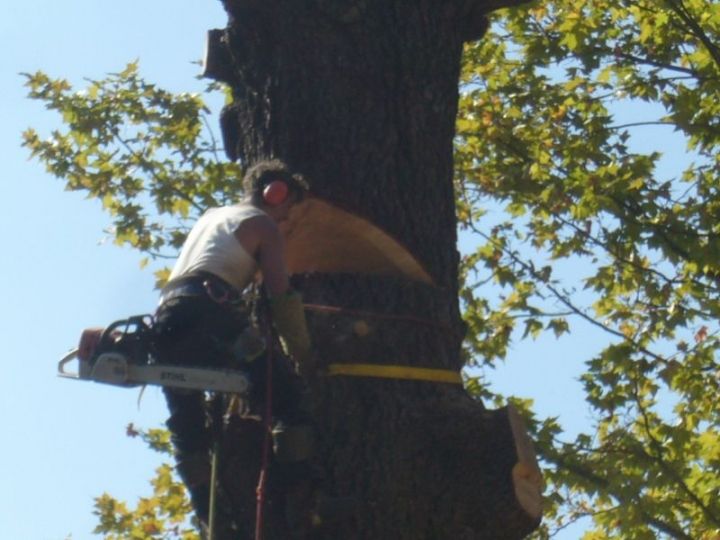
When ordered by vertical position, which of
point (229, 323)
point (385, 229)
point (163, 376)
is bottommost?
A: point (163, 376)

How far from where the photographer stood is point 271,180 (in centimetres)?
603

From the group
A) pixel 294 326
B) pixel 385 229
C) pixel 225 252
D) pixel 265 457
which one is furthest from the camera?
pixel 385 229

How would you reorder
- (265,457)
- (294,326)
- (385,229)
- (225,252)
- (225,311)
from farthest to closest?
1. (385,229)
2. (225,252)
3. (225,311)
4. (294,326)
5. (265,457)

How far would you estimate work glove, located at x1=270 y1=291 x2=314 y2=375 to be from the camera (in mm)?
5742

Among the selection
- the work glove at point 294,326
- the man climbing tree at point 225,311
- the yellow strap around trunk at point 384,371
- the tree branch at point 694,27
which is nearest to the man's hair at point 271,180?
the man climbing tree at point 225,311

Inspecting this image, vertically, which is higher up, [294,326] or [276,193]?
[276,193]

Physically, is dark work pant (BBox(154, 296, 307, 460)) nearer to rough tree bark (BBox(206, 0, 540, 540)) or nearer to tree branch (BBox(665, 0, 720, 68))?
rough tree bark (BBox(206, 0, 540, 540))

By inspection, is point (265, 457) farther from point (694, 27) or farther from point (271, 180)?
point (694, 27)

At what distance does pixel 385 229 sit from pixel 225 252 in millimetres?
617

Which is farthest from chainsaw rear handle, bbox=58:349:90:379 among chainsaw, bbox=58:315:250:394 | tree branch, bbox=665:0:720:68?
tree branch, bbox=665:0:720:68

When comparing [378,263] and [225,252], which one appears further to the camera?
[378,263]

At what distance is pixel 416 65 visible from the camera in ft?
21.1

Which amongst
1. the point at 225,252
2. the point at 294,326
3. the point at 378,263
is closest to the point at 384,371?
the point at 294,326

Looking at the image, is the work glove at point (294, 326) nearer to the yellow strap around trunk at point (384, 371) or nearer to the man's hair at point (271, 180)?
the yellow strap around trunk at point (384, 371)
